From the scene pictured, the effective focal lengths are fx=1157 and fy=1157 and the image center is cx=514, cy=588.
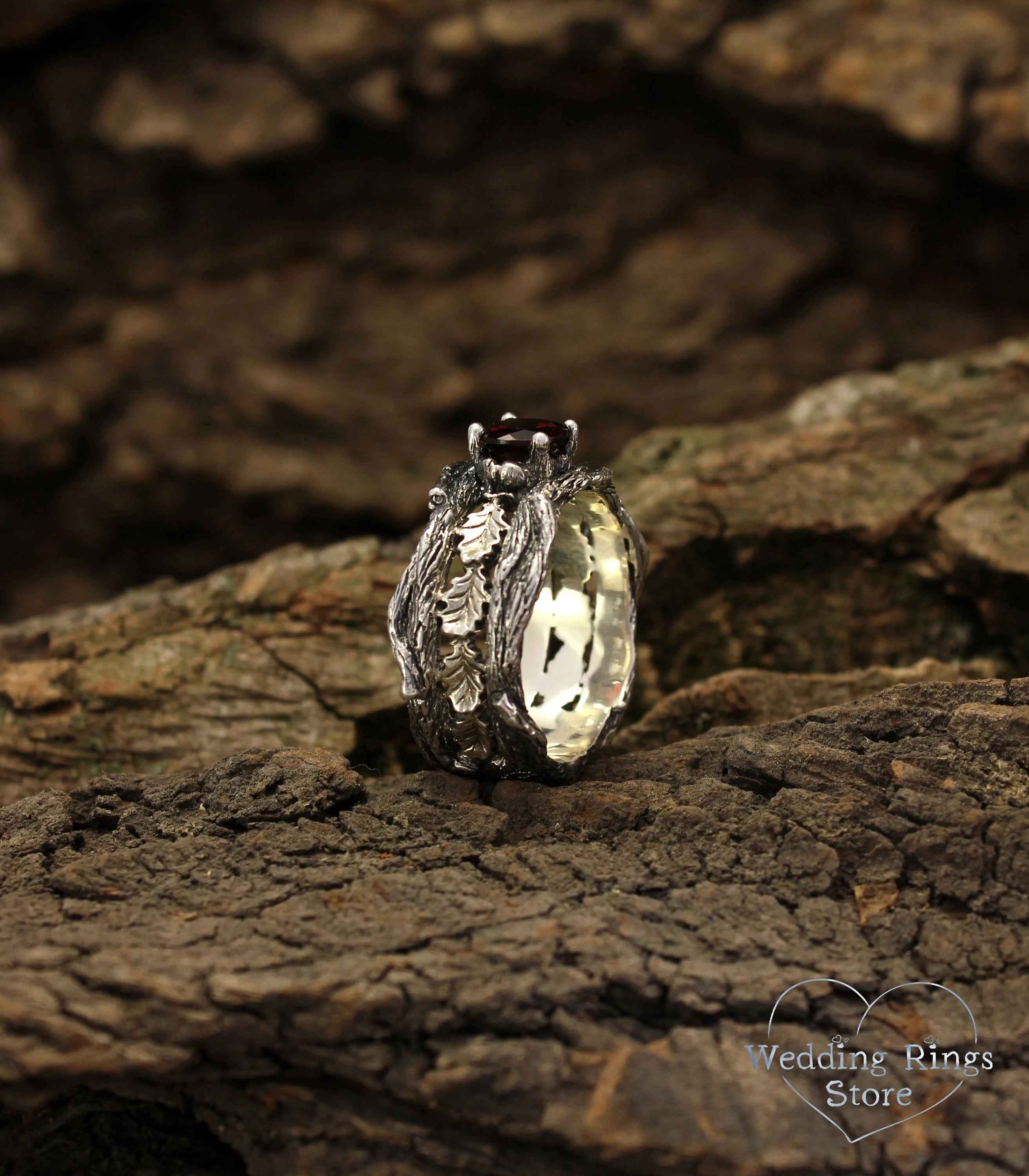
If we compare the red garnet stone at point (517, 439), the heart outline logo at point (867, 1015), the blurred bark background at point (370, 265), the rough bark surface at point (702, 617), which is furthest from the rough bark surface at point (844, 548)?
the blurred bark background at point (370, 265)

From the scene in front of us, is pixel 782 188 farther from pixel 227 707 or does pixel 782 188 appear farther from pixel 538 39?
pixel 227 707

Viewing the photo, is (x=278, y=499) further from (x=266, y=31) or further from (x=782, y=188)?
(x=782, y=188)

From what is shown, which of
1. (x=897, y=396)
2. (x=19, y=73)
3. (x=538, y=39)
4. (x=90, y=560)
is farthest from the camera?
(x=90, y=560)

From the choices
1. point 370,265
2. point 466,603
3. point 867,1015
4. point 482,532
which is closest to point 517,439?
point 482,532

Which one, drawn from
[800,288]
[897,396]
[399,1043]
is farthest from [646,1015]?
[800,288]

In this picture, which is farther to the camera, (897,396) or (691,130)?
(691,130)

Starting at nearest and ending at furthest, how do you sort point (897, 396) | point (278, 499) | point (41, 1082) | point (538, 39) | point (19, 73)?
point (41, 1082) → point (897, 396) → point (538, 39) → point (19, 73) → point (278, 499)

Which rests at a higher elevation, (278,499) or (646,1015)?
(278,499)

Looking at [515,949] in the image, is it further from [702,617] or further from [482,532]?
[702,617]

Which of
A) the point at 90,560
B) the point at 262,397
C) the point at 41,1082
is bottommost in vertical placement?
the point at 41,1082
